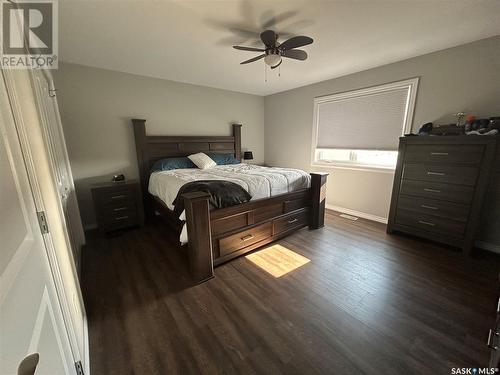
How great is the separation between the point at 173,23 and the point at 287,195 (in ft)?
7.30

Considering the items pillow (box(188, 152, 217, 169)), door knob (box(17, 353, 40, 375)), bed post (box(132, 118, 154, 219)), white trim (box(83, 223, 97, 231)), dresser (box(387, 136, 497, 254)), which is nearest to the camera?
door knob (box(17, 353, 40, 375))

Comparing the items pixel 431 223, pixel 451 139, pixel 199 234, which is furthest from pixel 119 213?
pixel 451 139

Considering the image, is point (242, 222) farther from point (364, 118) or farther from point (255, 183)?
point (364, 118)

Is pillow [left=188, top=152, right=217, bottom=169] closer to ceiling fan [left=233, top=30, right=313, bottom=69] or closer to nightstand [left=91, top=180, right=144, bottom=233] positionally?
nightstand [left=91, top=180, right=144, bottom=233]

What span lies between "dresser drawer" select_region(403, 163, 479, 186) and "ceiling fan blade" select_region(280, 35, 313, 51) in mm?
1988

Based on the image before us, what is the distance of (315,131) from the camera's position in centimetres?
411

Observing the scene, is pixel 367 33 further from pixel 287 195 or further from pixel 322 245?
pixel 322 245

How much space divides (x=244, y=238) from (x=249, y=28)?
2.23m

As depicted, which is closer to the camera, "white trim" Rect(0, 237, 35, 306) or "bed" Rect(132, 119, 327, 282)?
"white trim" Rect(0, 237, 35, 306)

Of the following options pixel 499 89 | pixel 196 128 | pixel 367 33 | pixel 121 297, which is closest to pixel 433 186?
pixel 499 89

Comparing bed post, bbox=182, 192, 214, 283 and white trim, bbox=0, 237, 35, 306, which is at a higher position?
white trim, bbox=0, 237, 35, 306

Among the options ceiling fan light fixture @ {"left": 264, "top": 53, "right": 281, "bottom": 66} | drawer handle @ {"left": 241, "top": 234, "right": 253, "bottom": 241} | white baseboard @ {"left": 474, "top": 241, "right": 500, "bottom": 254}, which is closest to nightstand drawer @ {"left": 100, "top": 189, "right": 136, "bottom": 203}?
drawer handle @ {"left": 241, "top": 234, "right": 253, "bottom": 241}

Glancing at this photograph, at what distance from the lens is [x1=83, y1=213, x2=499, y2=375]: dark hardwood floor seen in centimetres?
129

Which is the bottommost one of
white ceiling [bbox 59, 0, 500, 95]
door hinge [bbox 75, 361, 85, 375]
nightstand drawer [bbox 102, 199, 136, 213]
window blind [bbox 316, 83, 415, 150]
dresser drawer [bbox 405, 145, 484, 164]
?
door hinge [bbox 75, 361, 85, 375]
